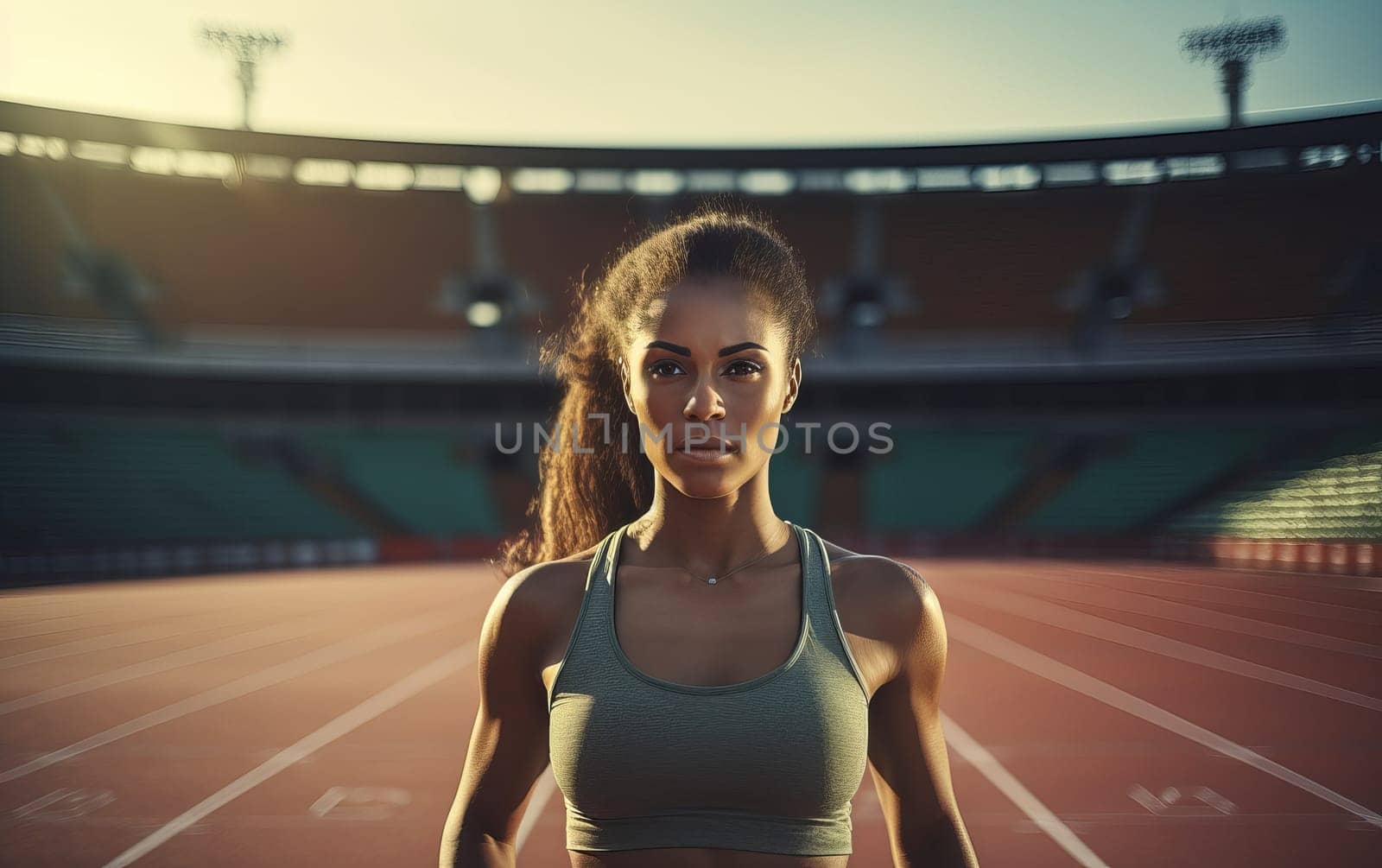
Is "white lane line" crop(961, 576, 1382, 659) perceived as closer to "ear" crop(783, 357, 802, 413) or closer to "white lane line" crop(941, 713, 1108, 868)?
"white lane line" crop(941, 713, 1108, 868)

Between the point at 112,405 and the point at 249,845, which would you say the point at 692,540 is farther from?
the point at 112,405

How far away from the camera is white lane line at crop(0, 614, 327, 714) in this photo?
317 inches

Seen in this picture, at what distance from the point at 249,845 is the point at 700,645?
14.1 feet

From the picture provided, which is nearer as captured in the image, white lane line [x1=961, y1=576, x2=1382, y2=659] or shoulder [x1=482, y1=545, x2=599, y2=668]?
shoulder [x1=482, y1=545, x2=599, y2=668]

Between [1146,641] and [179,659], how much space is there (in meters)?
10.2

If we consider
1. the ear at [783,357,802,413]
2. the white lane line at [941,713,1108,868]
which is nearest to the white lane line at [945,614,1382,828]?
the white lane line at [941,713,1108,868]

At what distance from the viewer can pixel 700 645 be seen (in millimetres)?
1241

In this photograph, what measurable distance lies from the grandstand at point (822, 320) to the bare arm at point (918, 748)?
23.2 m

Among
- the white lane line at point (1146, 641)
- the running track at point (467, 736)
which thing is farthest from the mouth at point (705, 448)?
the white lane line at point (1146, 641)

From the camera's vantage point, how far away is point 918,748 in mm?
1324

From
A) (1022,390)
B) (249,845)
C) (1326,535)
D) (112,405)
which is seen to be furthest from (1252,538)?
(112,405)

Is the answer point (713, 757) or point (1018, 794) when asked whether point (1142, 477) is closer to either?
point (1018, 794)

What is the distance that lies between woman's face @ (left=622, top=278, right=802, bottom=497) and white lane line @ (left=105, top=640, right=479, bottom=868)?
4.46 metres

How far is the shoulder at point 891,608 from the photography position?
127cm
